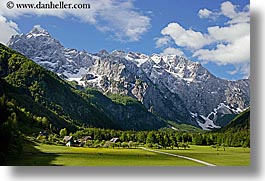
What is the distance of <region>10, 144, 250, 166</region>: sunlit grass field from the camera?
29.9 ft

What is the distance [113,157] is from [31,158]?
76.3 inches

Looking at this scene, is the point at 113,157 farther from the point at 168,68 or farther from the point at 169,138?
the point at 168,68

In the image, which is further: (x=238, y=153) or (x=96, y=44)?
(x=96, y=44)

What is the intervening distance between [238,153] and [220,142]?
48.1 inches

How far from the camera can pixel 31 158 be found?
913 centimetres

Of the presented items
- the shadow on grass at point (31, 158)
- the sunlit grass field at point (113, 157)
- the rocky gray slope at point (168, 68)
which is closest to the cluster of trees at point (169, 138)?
the sunlit grass field at point (113, 157)

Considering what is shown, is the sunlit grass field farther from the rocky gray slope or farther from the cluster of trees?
the rocky gray slope

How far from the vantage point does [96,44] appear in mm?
10594

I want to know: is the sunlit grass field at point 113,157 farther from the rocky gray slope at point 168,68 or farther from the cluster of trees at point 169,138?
the rocky gray slope at point 168,68

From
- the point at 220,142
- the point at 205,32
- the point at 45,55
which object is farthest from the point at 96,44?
the point at 45,55

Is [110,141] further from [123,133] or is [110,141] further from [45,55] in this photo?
[45,55]

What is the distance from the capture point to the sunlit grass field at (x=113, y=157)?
9102 mm

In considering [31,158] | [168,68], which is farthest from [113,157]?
[168,68]

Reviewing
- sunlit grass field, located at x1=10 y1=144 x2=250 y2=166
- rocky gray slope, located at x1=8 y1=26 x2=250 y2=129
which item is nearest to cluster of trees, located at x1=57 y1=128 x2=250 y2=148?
sunlit grass field, located at x1=10 y1=144 x2=250 y2=166
